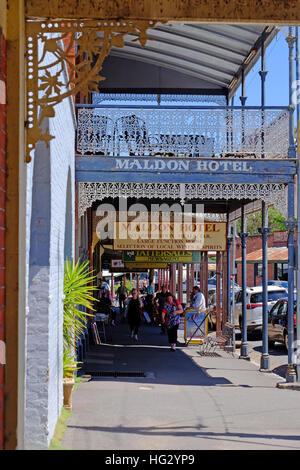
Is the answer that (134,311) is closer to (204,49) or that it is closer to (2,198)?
(204,49)

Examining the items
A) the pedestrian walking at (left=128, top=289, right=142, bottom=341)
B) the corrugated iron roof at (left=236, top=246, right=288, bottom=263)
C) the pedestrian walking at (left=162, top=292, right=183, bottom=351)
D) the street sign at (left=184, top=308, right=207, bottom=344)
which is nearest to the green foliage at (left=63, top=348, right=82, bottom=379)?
the pedestrian walking at (left=162, top=292, right=183, bottom=351)

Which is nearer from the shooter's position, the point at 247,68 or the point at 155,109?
the point at 155,109

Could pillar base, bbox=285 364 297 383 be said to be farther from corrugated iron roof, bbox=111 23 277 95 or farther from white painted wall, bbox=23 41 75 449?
corrugated iron roof, bbox=111 23 277 95

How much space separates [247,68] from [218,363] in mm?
7250

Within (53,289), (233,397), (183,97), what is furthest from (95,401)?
(183,97)

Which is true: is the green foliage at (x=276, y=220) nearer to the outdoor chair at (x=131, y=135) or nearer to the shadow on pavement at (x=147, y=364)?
the shadow on pavement at (x=147, y=364)

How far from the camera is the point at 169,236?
55.7 feet

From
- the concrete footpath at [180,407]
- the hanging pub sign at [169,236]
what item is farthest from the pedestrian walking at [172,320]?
the hanging pub sign at [169,236]

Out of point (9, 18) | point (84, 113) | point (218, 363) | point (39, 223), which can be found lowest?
point (218, 363)

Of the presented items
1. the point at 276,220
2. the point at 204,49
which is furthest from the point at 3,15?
the point at 276,220

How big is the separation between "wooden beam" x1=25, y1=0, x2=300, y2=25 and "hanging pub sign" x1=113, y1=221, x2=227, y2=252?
12396 millimetres

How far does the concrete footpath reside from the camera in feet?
25.7
